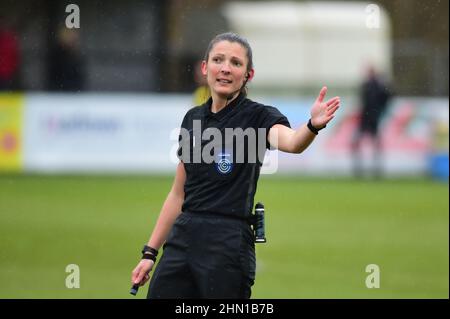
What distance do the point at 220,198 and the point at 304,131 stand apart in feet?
1.96

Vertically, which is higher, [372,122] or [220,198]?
[372,122]

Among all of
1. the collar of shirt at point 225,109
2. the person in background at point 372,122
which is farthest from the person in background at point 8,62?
the collar of shirt at point 225,109

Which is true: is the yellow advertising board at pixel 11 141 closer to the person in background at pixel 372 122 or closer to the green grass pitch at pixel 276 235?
the green grass pitch at pixel 276 235

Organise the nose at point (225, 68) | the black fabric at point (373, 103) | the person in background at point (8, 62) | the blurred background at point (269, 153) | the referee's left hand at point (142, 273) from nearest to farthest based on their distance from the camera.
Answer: the nose at point (225, 68), the referee's left hand at point (142, 273), the blurred background at point (269, 153), the black fabric at point (373, 103), the person in background at point (8, 62)

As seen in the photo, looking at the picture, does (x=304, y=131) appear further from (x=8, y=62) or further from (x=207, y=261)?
(x=8, y=62)

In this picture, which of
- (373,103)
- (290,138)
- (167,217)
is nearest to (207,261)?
(167,217)

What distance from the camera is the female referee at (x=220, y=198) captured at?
5430mm

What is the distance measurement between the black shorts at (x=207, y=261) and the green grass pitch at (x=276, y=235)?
3630mm

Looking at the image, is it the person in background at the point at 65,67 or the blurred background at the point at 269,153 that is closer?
the blurred background at the point at 269,153

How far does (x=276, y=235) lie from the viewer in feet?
46.0

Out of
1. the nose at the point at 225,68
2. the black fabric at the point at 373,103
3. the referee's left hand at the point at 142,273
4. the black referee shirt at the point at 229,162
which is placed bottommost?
the referee's left hand at the point at 142,273

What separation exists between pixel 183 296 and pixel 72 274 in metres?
4.30

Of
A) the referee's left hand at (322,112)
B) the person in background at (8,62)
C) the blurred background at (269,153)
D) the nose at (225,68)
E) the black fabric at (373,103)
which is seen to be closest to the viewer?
the referee's left hand at (322,112)

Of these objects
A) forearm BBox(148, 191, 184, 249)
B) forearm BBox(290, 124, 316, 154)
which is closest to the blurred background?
forearm BBox(148, 191, 184, 249)
